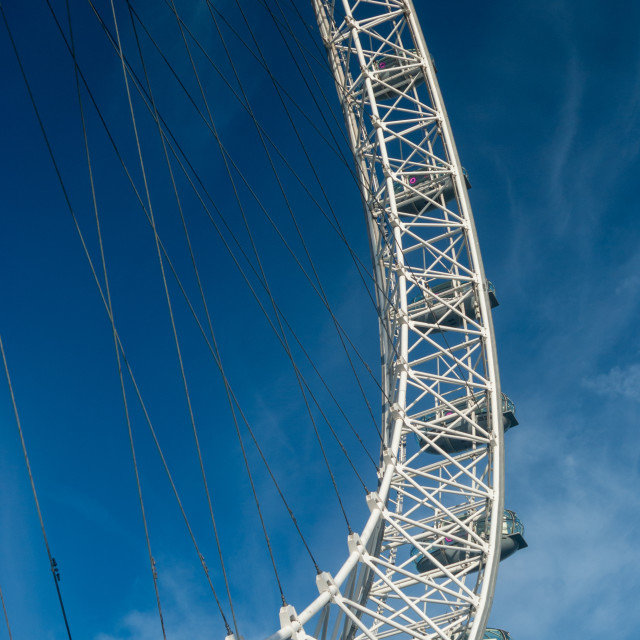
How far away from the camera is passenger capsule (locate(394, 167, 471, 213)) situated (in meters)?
25.8

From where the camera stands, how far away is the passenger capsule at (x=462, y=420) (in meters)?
21.1

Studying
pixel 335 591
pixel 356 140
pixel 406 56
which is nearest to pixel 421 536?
pixel 335 591

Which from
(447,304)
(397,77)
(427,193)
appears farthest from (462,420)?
(397,77)

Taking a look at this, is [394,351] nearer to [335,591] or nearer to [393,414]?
[393,414]

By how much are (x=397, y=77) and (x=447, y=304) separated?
993 centimetres

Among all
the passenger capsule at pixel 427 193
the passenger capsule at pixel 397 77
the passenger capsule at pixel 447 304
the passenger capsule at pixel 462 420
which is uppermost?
the passenger capsule at pixel 397 77

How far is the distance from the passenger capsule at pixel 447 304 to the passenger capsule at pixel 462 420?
8.03 ft

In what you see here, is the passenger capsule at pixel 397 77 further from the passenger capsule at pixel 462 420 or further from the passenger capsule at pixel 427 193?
the passenger capsule at pixel 462 420

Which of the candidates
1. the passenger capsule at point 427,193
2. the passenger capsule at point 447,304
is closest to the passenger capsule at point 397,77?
the passenger capsule at point 427,193

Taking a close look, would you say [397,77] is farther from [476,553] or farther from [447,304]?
[476,553]

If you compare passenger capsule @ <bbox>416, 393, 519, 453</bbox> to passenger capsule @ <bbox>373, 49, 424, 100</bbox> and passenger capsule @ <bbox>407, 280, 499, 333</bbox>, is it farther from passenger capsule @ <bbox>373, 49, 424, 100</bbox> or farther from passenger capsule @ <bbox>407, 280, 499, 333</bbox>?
passenger capsule @ <bbox>373, 49, 424, 100</bbox>

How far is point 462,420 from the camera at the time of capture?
21.8 metres

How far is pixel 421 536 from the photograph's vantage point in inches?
770

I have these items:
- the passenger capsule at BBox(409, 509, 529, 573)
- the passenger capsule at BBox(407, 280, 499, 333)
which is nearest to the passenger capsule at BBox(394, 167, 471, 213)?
the passenger capsule at BBox(407, 280, 499, 333)
